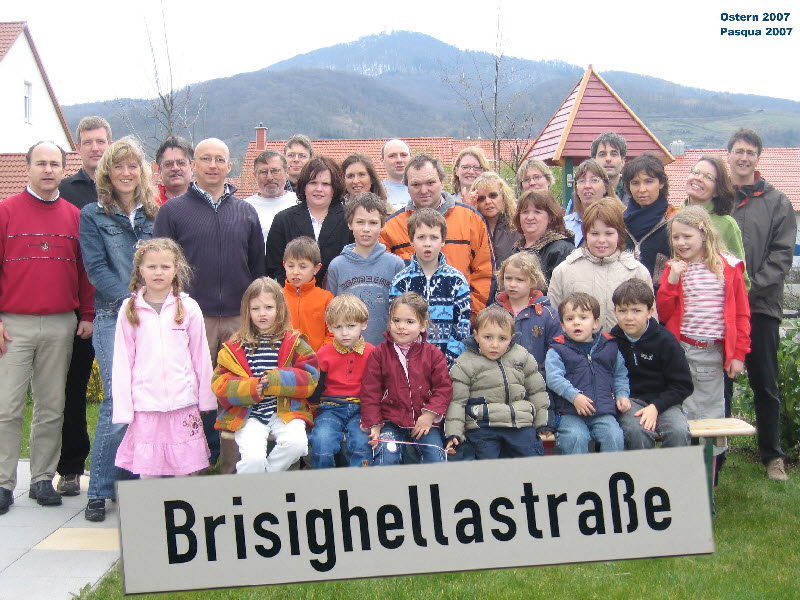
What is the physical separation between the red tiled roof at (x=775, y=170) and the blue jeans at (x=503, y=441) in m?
32.3

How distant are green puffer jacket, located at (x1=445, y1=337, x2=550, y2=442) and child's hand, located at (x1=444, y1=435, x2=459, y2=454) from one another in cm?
4

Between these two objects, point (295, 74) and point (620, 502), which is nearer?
point (620, 502)

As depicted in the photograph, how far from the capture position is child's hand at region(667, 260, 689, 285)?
16.5 feet

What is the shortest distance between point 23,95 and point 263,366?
1207 inches

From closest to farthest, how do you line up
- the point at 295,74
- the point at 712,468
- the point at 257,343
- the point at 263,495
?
1. the point at 263,495
2. the point at 257,343
3. the point at 712,468
4. the point at 295,74

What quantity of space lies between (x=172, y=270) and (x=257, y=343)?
2.25 feet

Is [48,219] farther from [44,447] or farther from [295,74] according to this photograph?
[295,74]

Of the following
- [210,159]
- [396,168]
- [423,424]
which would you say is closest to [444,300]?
[423,424]

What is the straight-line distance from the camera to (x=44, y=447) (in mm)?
5109

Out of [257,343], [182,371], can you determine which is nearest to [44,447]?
[182,371]

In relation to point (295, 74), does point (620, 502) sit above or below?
below

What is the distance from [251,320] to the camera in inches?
179

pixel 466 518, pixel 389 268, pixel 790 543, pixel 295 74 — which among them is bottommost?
pixel 790 543

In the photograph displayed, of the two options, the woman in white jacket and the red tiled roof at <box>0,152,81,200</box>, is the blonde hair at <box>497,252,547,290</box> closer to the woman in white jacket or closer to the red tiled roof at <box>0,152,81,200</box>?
the woman in white jacket
